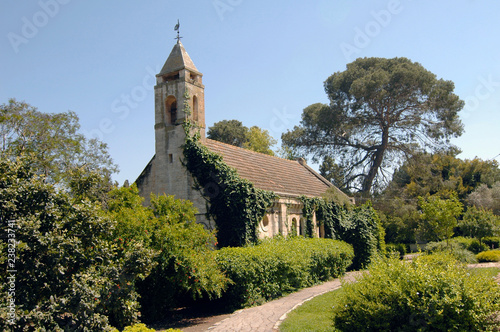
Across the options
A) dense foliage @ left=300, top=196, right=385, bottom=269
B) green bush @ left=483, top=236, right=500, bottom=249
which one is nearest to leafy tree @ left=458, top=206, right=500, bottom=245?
green bush @ left=483, top=236, right=500, bottom=249

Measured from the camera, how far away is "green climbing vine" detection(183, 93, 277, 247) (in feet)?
59.0

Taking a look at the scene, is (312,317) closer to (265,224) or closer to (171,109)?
(265,224)

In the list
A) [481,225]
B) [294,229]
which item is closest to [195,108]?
[294,229]

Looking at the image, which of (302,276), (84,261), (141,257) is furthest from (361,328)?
(302,276)

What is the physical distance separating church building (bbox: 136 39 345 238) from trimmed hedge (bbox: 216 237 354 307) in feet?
5.31

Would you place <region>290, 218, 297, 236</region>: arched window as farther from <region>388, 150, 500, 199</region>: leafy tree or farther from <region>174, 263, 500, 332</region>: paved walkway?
<region>388, 150, 500, 199</region>: leafy tree

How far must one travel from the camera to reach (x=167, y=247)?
12.4 m

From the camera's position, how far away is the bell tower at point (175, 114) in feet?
62.5

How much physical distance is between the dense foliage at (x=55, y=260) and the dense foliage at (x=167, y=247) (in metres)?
3.18

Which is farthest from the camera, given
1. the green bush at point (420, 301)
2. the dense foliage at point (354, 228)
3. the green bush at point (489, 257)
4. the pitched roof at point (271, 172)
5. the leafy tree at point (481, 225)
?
the leafy tree at point (481, 225)

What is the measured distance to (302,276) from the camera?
58.4ft

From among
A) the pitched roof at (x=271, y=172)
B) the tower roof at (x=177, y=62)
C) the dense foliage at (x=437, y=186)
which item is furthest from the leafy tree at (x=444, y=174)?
the tower roof at (x=177, y=62)

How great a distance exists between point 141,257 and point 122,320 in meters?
1.54

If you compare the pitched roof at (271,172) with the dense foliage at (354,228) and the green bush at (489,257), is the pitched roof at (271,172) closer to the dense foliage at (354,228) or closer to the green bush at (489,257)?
the dense foliage at (354,228)
